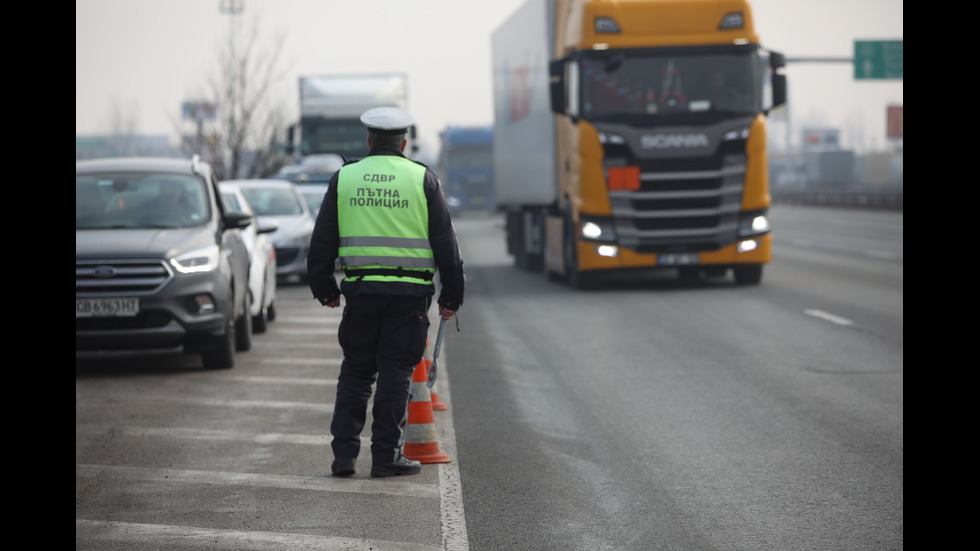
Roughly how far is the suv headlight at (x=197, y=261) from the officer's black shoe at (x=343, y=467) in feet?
15.1

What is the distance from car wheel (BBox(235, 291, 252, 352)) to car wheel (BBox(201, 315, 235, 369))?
3.33 feet

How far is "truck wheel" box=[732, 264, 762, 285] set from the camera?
19391mm

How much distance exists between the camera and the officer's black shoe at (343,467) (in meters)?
7.05

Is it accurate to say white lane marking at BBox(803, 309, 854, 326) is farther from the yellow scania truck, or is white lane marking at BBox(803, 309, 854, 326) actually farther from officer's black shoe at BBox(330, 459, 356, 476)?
officer's black shoe at BBox(330, 459, 356, 476)

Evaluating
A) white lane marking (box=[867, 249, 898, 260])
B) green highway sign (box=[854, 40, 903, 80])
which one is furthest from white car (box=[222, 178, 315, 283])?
green highway sign (box=[854, 40, 903, 80])

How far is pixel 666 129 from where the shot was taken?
18.1m

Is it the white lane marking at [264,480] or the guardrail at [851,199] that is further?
the guardrail at [851,199]

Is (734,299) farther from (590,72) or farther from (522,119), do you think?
(522,119)

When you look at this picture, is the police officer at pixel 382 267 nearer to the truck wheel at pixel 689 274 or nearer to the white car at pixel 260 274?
the white car at pixel 260 274

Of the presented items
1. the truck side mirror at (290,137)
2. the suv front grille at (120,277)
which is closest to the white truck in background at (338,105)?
the truck side mirror at (290,137)

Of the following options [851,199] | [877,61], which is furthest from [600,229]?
[851,199]
